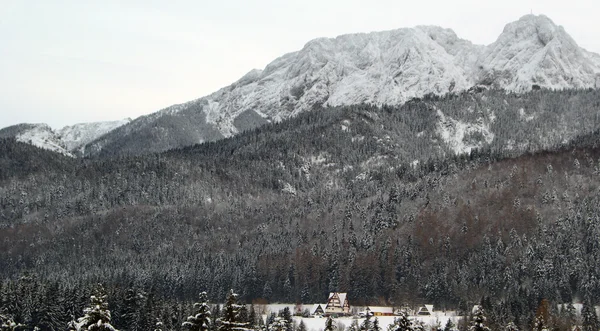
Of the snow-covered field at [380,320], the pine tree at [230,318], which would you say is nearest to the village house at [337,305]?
the snow-covered field at [380,320]

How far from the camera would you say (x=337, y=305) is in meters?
192

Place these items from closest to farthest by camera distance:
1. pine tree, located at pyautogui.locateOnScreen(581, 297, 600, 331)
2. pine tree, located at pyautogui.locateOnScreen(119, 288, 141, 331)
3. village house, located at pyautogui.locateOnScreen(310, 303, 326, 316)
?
1. pine tree, located at pyautogui.locateOnScreen(119, 288, 141, 331)
2. pine tree, located at pyautogui.locateOnScreen(581, 297, 600, 331)
3. village house, located at pyautogui.locateOnScreen(310, 303, 326, 316)

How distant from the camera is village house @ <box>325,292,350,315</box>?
619ft

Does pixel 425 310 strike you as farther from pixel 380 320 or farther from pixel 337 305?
pixel 337 305

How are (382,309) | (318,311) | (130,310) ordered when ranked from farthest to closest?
(382,309) → (318,311) → (130,310)

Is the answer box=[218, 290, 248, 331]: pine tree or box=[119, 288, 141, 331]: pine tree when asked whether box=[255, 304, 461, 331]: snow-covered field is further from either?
box=[218, 290, 248, 331]: pine tree

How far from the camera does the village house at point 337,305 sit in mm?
188637

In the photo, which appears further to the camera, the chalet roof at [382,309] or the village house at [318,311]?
the chalet roof at [382,309]

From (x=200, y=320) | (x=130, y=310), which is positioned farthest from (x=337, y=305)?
(x=200, y=320)

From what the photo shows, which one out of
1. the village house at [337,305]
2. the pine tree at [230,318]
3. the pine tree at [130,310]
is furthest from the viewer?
the village house at [337,305]

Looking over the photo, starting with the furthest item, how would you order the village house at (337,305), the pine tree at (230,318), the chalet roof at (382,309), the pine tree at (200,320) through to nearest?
the village house at (337,305)
the chalet roof at (382,309)
the pine tree at (230,318)
the pine tree at (200,320)

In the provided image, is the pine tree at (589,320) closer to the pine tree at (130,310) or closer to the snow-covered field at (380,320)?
the snow-covered field at (380,320)

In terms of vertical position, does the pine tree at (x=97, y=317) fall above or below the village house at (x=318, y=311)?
above

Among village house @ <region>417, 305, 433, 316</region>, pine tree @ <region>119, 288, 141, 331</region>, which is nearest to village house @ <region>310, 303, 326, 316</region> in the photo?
village house @ <region>417, 305, 433, 316</region>
